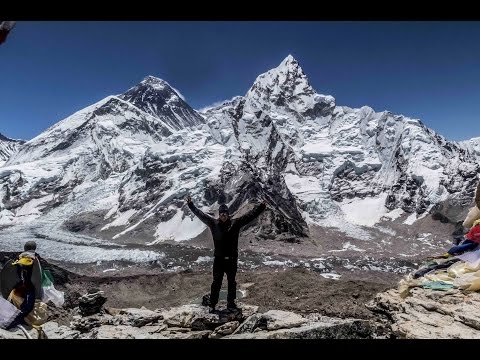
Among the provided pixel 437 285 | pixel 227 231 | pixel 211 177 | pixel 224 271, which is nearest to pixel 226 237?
pixel 227 231

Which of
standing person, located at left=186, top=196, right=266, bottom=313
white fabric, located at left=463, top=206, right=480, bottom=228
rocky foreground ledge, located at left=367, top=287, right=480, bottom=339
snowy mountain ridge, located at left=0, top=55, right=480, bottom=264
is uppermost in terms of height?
snowy mountain ridge, located at left=0, top=55, right=480, bottom=264

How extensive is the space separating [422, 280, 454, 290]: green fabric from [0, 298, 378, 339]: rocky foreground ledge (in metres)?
1.72

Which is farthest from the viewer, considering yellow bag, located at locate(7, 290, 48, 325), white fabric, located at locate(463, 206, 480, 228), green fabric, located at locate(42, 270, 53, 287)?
white fabric, located at locate(463, 206, 480, 228)

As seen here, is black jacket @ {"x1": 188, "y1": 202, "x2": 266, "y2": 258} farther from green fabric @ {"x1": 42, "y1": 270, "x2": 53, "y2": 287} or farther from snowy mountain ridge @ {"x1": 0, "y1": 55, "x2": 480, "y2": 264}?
snowy mountain ridge @ {"x1": 0, "y1": 55, "x2": 480, "y2": 264}

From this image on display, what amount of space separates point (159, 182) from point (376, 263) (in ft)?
230

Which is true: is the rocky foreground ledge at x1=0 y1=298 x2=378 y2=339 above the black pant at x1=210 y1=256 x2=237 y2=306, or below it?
below

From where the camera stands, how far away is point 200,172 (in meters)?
130

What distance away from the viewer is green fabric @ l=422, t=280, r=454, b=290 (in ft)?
27.1

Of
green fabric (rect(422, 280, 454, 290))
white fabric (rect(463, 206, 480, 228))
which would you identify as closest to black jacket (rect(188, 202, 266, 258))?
green fabric (rect(422, 280, 454, 290))

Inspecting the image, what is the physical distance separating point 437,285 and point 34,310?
6.57 m

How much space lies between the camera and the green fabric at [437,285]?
325 inches

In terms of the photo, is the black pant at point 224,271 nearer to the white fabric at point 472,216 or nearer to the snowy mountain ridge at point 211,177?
the white fabric at point 472,216

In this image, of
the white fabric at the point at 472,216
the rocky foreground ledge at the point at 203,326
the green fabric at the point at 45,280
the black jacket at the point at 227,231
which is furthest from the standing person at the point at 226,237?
the white fabric at the point at 472,216
